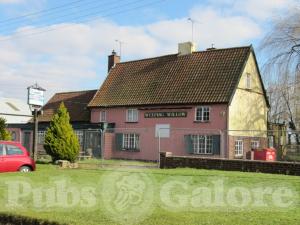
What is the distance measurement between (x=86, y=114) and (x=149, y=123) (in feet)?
27.7

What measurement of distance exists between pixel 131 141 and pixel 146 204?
25.3m

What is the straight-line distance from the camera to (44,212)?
9.47 metres

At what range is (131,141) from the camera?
35.3m

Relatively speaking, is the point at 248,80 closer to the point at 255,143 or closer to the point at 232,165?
the point at 255,143

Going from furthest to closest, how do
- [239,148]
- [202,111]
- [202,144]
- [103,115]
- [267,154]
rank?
[103,115] → [202,111] → [202,144] → [239,148] → [267,154]

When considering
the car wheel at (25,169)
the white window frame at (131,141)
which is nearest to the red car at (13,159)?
the car wheel at (25,169)

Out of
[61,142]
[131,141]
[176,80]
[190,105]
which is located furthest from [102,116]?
[61,142]

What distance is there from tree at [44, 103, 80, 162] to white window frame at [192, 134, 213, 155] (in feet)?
27.3

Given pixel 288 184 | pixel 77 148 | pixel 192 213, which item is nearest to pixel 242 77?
pixel 77 148

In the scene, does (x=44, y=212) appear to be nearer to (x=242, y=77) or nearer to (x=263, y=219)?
(x=263, y=219)

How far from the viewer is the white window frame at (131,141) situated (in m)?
34.8

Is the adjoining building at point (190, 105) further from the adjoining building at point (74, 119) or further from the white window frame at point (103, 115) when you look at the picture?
the adjoining building at point (74, 119)

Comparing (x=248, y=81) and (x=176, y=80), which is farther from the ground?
(x=176, y=80)

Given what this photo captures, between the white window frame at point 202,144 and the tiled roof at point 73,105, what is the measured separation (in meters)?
13.3
